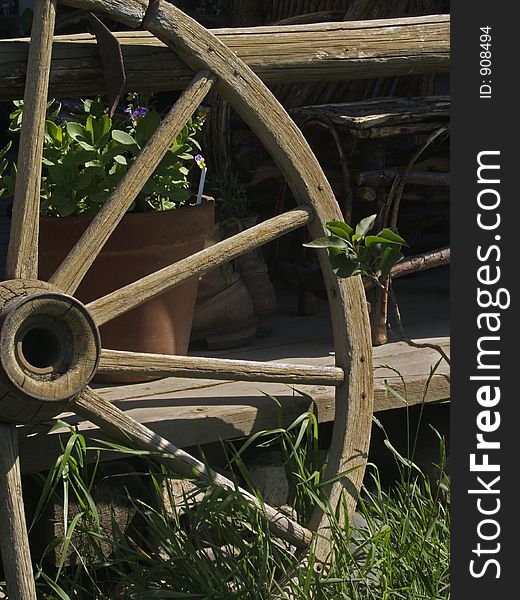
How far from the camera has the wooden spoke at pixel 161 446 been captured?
261cm

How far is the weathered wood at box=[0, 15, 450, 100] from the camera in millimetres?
2748

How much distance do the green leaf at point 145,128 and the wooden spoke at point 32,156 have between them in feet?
1.31

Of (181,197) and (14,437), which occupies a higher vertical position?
(181,197)

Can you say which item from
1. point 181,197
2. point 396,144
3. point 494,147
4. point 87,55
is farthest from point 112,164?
point 396,144

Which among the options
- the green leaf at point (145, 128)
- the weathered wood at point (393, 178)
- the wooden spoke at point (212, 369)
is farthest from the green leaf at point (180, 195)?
the weathered wood at point (393, 178)

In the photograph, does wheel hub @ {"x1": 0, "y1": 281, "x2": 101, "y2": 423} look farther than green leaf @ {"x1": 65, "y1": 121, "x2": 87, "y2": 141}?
No

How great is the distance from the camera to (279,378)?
2.94m

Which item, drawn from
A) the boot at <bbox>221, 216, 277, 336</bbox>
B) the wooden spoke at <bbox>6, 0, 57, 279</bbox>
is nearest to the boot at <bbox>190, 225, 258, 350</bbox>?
the boot at <bbox>221, 216, 277, 336</bbox>

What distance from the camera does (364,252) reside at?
222 centimetres

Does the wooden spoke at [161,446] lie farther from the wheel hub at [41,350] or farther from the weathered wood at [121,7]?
the weathered wood at [121,7]

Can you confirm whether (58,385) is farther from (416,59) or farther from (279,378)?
(416,59)

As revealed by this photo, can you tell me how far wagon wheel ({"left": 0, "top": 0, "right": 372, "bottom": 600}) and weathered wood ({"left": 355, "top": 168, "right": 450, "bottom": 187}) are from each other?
2.34ft

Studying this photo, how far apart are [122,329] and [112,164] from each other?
46 centimetres

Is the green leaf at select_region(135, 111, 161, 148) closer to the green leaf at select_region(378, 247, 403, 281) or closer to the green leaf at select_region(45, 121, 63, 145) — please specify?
the green leaf at select_region(45, 121, 63, 145)
